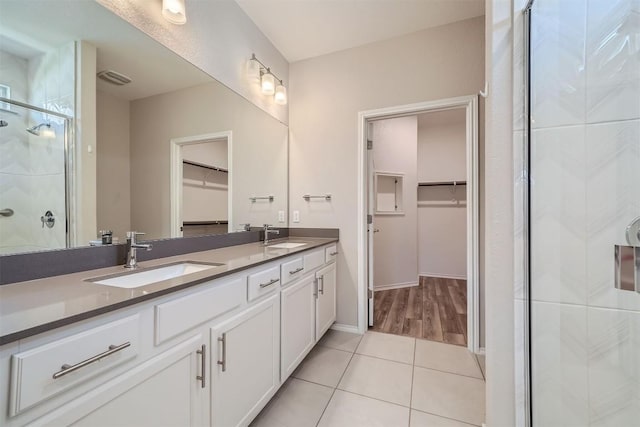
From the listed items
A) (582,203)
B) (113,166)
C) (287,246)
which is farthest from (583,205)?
(113,166)

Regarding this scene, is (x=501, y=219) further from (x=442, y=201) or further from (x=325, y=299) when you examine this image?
(x=442, y=201)

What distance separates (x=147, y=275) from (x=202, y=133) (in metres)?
0.98

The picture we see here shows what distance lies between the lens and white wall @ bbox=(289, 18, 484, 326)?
83.5 inches

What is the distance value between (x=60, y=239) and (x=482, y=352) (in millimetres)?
2642

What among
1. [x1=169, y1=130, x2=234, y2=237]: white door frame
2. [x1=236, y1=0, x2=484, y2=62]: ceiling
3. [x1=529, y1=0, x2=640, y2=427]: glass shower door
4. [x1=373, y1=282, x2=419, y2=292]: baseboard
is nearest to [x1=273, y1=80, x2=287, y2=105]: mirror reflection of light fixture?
[x1=236, y1=0, x2=484, y2=62]: ceiling

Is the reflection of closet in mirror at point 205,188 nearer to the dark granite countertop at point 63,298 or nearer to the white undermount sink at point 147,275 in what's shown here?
the white undermount sink at point 147,275

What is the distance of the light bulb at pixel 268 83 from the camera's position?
7.40 ft

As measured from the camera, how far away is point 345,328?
2.43 metres

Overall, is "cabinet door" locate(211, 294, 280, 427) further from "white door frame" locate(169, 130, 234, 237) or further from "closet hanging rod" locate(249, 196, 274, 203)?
"closet hanging rod" locate(249, 196, 274, 203)

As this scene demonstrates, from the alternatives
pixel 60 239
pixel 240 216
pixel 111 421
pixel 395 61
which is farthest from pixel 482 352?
pixel 60 239

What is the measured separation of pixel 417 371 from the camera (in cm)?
179

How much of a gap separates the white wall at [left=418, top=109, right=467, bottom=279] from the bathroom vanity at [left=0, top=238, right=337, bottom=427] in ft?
11.8

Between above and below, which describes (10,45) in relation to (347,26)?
below

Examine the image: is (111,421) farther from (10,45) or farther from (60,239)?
(10,45)
